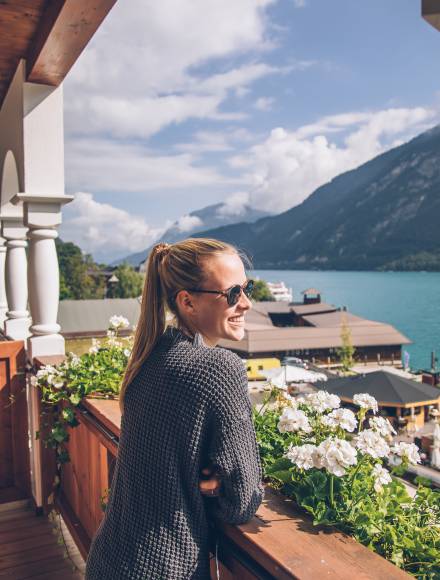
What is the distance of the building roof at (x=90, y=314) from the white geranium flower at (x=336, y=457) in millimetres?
42327

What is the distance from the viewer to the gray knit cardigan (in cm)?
109

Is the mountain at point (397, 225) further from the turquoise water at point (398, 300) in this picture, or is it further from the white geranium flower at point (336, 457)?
the white geranium flower at point (336, 457)

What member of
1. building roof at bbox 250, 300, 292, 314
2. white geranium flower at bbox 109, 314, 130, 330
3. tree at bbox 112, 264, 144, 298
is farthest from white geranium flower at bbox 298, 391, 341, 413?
tree at bbox 112, 264, 144, 298

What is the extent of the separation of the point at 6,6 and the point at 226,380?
2.33m

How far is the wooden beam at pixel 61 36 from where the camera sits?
2.28m

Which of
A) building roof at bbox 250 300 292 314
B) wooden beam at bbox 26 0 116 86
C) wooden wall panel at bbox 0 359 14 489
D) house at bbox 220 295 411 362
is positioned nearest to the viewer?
wooden beam at bbox 26 0 116 86

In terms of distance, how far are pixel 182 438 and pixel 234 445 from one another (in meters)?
0.11

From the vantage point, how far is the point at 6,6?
2.57m

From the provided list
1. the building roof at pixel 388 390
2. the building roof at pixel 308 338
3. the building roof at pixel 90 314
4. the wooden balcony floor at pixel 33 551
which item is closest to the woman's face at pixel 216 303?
the wooden balcony floor at pixel 33 551

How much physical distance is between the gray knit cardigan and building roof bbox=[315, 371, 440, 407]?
18.4m

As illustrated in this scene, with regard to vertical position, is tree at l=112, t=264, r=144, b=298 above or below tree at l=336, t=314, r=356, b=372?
above

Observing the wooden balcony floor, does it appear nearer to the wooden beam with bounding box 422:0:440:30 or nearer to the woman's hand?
the woman's hand

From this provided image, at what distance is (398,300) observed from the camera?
13325 centimetres

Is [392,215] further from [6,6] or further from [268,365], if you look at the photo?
[6,6]
